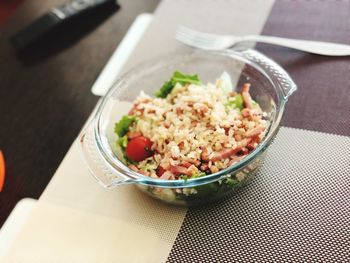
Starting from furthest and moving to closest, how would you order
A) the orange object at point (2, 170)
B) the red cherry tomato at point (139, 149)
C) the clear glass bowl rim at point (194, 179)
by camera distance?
the orange object at point (2, 170) < the red cherry tomato at point (139, 149) < the clear glass bowl rim at point (194, 179)

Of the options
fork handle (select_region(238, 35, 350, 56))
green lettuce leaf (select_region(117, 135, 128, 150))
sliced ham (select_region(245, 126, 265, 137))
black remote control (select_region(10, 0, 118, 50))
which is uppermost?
black remote control (select_region(10, 0, 118, 50))

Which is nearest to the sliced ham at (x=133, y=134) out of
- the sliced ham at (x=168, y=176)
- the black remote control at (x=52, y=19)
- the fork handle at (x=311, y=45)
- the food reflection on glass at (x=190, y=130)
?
the food reflection on glass at (x=190, y=130)

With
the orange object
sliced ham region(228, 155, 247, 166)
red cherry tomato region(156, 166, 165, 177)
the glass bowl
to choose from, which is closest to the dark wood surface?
the orange object

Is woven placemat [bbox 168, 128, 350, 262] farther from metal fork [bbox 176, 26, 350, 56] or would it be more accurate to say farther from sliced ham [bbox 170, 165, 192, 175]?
metal fork [bbox 176, 26, 350, 56]

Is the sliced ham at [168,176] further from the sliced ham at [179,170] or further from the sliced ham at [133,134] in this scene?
the sliced ham at [133,134]

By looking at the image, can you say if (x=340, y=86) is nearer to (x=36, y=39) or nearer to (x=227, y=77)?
(x=227, y=77)

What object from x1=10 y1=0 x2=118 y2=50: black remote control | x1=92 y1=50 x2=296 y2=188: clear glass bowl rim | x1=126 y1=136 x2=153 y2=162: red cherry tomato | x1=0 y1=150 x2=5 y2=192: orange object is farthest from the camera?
x1=10 y1=0 x2=118 y2=50: black remote control

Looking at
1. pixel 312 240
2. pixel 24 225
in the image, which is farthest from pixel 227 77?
pixel 24 225

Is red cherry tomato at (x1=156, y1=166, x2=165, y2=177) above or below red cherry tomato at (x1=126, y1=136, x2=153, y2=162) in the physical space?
below
